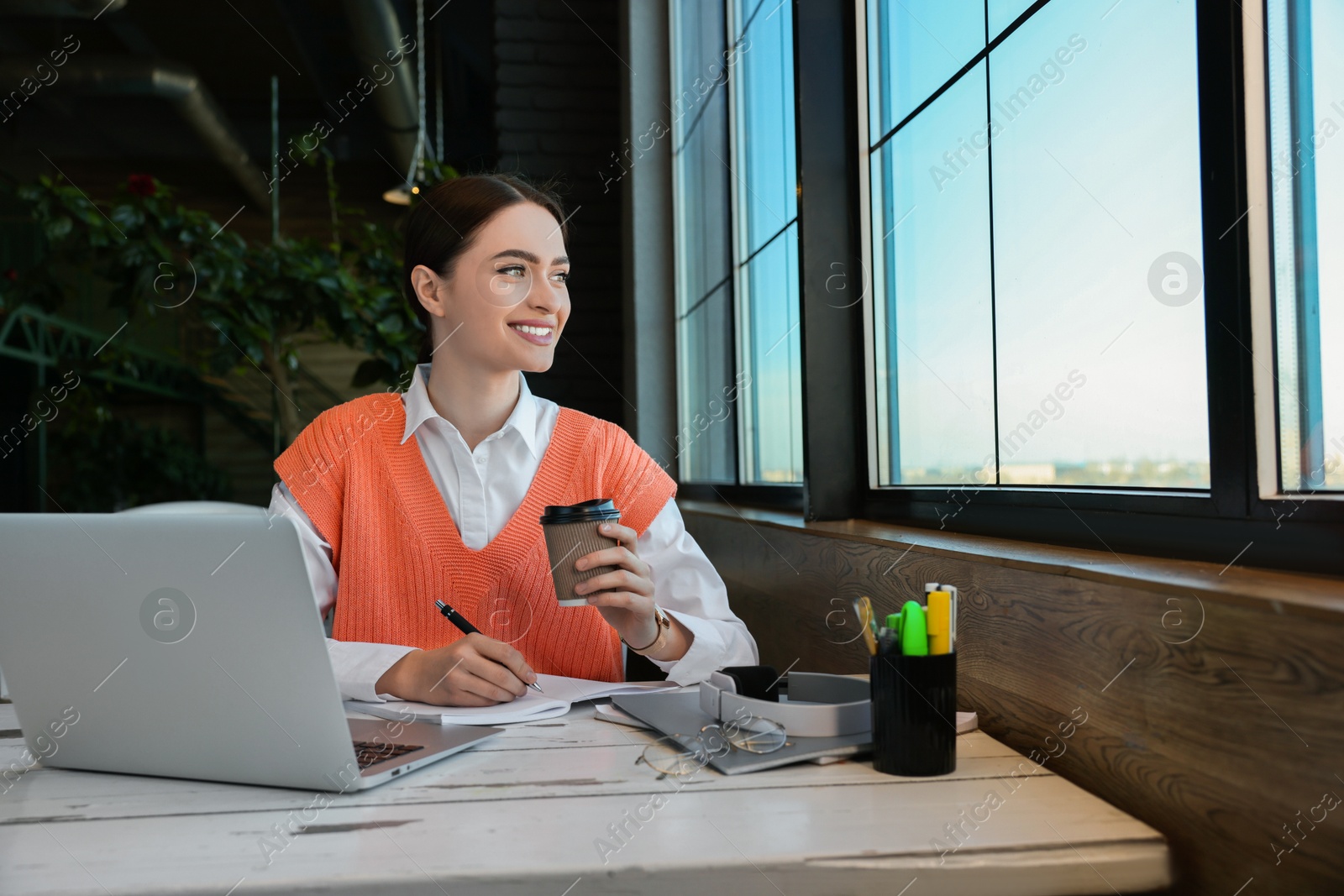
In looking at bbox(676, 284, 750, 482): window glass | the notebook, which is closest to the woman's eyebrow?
the notebook

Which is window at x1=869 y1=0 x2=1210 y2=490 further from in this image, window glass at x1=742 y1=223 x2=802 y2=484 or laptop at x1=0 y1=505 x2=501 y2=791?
laptop at x1=0 y1=505 x2=501 y2=791

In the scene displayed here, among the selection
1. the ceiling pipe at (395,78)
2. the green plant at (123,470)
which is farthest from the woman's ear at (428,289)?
the green plant at (123,470)

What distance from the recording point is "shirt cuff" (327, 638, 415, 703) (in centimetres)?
133

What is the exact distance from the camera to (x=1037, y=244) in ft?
4.48

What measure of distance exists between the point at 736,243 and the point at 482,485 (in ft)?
5.54

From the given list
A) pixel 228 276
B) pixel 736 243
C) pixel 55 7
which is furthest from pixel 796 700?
pixel 55 7

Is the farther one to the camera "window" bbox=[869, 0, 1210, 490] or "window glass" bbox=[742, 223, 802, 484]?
"window glass" bbox=[742, 223, 802, 484]

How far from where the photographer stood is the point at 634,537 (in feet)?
4.01

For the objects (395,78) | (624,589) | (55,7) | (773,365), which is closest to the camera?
(624,589)

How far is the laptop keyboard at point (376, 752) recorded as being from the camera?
3.19ft

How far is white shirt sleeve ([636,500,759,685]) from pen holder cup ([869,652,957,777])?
1.74 feet

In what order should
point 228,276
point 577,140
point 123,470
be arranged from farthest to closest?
point 123,470, point 577,140, point 228,276

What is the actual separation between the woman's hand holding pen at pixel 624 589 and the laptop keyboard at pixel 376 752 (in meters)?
0.27

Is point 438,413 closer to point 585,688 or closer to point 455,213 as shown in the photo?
point 455,213
